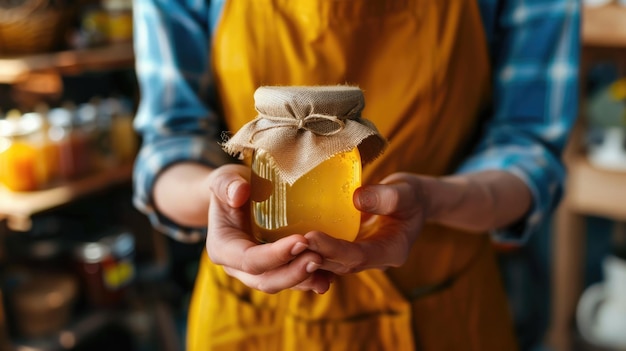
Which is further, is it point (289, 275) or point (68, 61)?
point (68, 61)

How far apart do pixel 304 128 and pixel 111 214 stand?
6.17 ft

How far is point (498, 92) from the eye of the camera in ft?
2.61

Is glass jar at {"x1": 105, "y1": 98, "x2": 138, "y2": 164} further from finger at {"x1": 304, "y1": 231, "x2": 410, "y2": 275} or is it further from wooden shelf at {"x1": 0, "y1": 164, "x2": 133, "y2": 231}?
finger at {"x1": 304, "y1": 231, "x2": 410, "y2": 275}

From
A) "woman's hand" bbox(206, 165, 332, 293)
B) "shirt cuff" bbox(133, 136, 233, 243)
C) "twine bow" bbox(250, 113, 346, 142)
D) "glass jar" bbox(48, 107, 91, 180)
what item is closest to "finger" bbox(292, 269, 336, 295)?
"woman's hand" bbox(206, 165, 332, 293)

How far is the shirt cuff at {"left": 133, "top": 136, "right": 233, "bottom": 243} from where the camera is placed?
0.76 meters

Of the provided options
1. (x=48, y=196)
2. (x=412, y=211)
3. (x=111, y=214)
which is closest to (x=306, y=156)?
(x=412, y=211)

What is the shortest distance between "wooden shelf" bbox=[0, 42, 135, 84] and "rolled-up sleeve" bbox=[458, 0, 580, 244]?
124 cm

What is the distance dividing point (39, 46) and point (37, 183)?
0.35 metres

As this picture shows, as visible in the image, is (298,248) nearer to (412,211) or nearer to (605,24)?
(412,211)

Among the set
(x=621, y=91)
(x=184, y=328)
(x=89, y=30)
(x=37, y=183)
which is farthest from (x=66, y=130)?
(x=621, y=91)

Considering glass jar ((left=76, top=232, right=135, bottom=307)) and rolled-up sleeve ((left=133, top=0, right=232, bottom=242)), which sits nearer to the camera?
rolled-up sleeve ((left=133, top=0, right=232, bottom=242))

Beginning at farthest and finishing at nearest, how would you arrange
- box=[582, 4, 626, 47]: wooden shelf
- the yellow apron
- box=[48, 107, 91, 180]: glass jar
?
box=[48, 107, 91, 180]: glass jar
box=[582, 4, 626, 47]: wooden shelf
the yellow apron

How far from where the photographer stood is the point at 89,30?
6.33ft

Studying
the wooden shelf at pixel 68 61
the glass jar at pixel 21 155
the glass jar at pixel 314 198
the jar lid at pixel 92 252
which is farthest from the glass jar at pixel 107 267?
the glass jar at pixel 314 198
